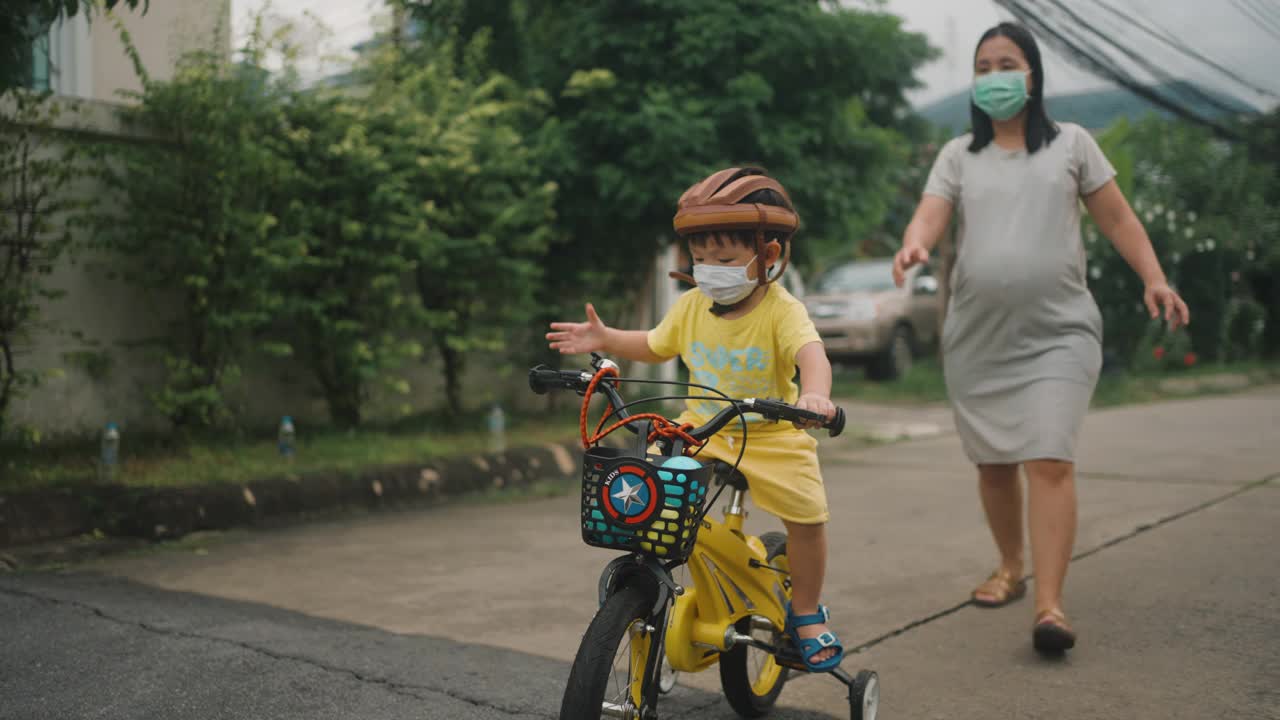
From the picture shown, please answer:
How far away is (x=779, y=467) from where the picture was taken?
3193 millimetres

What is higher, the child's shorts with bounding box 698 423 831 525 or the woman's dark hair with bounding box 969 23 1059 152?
the woman's dark hair with bounding box 969 23 1059 152

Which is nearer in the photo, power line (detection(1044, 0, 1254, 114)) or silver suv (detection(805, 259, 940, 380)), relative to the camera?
power line (detection(1044, 0, 1254, 114))

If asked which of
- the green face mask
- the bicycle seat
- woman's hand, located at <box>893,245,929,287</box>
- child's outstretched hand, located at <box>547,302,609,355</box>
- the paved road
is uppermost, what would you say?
the green face mask

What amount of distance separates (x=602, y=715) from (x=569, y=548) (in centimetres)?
332

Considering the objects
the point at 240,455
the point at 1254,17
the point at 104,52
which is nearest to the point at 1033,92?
the point at 1254,17

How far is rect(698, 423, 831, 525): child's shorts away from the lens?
3.16m

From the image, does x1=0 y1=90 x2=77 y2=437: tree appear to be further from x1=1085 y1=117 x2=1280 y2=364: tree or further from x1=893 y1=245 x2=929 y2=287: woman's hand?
x1=1085 y1=117 x2=1280 y2=364: tree

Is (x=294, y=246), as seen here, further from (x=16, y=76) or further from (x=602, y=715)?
(x=602, y=715)

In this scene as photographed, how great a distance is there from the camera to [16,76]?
504 cm

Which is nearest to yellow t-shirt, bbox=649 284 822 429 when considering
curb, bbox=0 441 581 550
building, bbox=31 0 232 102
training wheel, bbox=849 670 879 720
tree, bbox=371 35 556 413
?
training wheel, bbox=849 670 879 720

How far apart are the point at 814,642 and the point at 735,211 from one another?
1.19m

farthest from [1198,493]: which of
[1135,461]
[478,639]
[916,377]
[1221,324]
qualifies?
[1221,324]

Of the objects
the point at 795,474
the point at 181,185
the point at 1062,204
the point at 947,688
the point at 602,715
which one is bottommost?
the point at 947,688

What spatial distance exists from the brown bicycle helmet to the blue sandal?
0.94m
